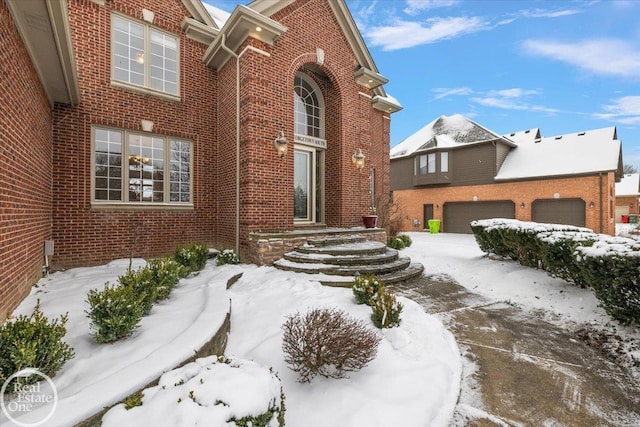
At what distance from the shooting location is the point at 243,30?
712 cm

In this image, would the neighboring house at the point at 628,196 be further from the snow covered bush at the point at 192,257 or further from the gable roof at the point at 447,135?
the snow covered bush at the point at 192,257

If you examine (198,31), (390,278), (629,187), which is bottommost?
(390,278)

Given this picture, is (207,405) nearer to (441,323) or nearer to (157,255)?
(441,323)

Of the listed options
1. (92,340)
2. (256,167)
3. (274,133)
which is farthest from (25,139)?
(274,133)

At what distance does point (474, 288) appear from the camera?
240 inches

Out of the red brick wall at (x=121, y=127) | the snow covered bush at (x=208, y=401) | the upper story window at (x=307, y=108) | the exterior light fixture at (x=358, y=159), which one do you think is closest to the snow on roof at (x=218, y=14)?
the red brick wall at (x=121, y=127)

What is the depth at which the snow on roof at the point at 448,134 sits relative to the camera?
2011 cm

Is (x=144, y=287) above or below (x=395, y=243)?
above

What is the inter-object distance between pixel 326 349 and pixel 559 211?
66.2 ft

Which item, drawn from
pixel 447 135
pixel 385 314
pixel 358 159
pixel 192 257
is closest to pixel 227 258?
pixel 192 257

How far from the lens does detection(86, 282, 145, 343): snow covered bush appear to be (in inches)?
114

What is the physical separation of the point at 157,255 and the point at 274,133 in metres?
4.60

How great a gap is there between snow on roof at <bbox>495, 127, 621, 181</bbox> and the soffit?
21.2 m

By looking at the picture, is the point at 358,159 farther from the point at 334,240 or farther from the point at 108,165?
the point at 108,165
